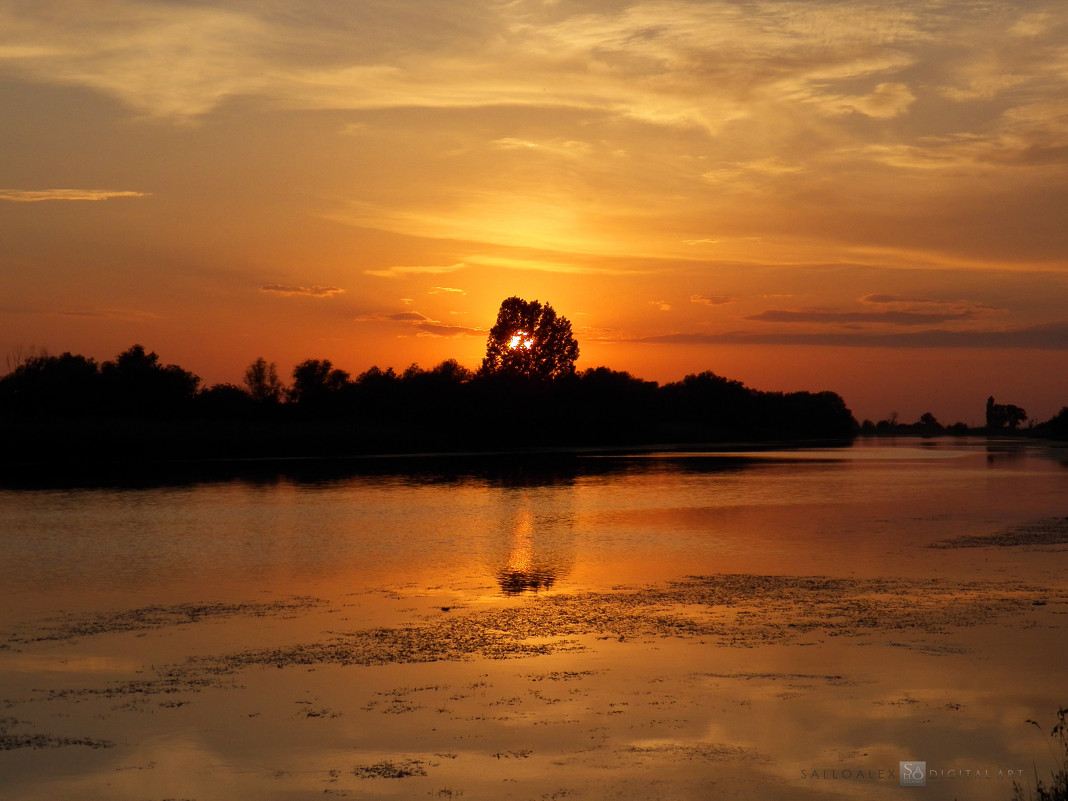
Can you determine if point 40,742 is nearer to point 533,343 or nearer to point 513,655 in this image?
point 513,655

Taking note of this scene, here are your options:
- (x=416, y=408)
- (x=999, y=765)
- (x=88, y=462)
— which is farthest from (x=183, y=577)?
(x=416, y=408)

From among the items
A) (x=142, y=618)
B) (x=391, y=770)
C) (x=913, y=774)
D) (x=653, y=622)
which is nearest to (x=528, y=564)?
(x=653, y=622)

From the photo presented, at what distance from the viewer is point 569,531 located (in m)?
26.2

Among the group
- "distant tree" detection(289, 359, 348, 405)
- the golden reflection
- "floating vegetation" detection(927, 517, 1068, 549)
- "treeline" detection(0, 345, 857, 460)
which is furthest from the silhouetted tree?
"floating vegetation" detection(927, 517, 1068, 549)

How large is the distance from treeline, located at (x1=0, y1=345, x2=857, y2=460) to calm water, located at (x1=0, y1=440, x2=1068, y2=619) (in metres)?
19.2

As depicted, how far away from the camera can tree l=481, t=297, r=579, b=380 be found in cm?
10231

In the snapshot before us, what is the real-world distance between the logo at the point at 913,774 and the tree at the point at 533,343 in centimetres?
9309

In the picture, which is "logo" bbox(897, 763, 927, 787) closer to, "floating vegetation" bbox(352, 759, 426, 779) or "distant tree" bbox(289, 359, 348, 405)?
"floating vegetation" bbox(352, 759, 426, 779)

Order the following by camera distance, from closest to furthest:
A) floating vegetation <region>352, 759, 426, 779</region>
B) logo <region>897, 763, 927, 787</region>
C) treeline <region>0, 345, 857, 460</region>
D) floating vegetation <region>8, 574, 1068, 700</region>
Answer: logo <region>897, 763, 927, 787</region>
floating vegetation <region>352, 759, 426, 779</region>
floating vegetation <region>8, 574, 1068, 700</region>
treeline <region>0, 345, 857, 460</region>

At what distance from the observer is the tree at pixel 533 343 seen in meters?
102

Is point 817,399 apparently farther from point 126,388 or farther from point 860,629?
point 860,629

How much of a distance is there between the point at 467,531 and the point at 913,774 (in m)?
18.8

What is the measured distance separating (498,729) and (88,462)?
53012 mm

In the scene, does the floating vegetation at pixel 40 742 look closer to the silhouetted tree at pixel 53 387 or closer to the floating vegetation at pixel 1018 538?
the floating vegetation at pixel 1018 538
